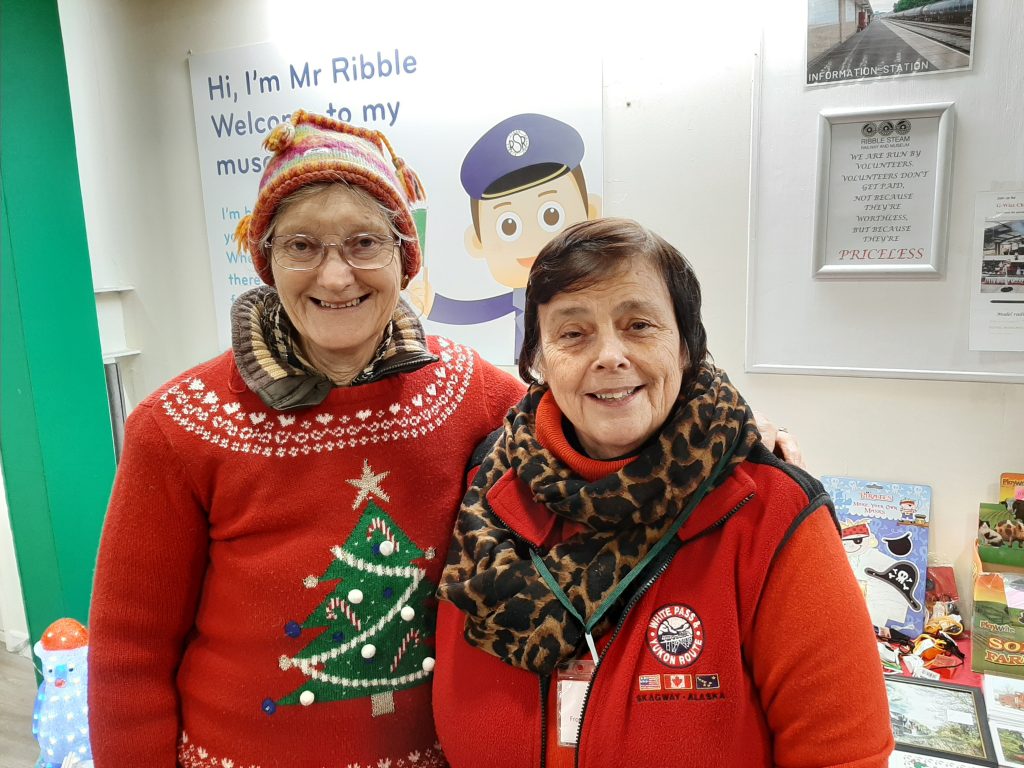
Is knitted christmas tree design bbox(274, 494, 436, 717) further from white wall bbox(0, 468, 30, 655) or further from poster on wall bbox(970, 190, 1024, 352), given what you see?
white wall bbox(0, 468, 30, 655)

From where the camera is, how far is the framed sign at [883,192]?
1.84 meters

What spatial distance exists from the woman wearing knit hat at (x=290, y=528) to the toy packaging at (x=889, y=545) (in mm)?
1219

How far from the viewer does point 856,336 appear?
2.00m

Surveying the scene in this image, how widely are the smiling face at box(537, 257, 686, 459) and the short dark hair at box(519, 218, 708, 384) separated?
12 mm

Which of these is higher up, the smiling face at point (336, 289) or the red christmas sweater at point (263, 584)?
the smiling face at point (336, 289)

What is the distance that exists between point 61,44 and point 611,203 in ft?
6.15

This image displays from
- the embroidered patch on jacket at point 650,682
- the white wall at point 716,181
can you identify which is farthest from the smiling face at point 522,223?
the embroidered patch on jacket at point 650,682

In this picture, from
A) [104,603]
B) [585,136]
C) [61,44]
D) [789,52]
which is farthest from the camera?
[61,44]

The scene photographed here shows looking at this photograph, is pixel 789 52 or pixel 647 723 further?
pixel 789 52

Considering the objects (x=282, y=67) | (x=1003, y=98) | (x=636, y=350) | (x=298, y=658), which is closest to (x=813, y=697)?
(x=636, y=350)

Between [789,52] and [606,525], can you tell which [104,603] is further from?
[789,52]

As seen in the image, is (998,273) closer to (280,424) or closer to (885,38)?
(885,38)

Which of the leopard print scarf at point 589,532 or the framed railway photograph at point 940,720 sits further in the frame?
the framed railway photograph at point 940,720

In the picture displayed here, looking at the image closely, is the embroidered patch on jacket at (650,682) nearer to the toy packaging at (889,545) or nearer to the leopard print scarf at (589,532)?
the leopard print scarf at (589,532)
